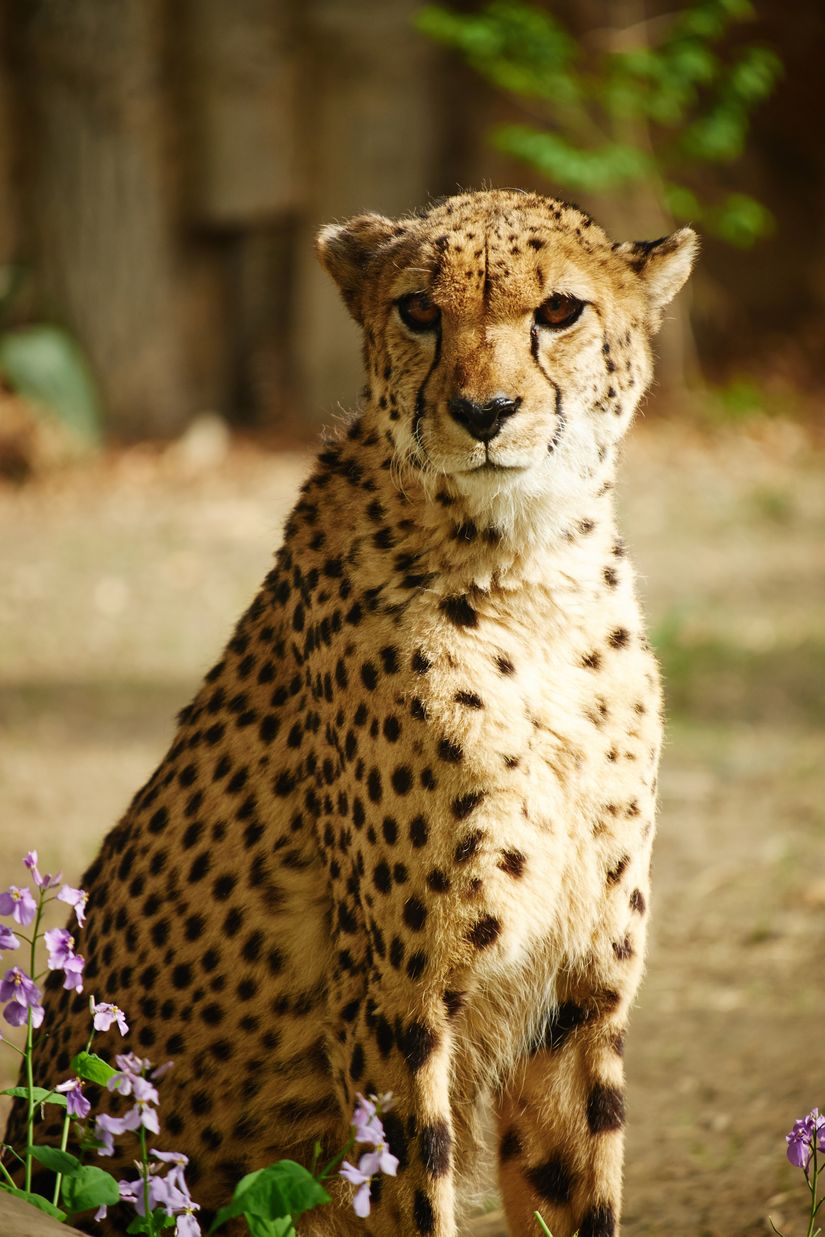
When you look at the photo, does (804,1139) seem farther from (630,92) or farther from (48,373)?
(630,92)

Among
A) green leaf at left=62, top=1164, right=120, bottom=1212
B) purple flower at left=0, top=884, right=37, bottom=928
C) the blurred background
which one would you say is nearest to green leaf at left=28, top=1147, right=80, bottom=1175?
green leaf at left=62, top=1164, right=120, bottom=1212

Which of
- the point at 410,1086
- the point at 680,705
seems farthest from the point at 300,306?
the point at 410,1086

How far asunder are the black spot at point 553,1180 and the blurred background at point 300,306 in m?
3.01

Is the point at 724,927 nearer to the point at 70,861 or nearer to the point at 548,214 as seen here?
the point at 70,861

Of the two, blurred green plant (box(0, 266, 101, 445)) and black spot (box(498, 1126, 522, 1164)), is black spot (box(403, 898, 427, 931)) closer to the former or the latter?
black spot (box(498, 1126, 522, 1164))

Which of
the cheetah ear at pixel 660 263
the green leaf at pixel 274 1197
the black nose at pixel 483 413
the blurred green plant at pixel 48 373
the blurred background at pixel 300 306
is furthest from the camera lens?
the blurred green plant at pixel 48 373

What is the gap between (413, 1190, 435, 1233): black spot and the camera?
246 centimetres

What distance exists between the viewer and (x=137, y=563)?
7855 mm

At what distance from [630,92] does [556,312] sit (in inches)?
314

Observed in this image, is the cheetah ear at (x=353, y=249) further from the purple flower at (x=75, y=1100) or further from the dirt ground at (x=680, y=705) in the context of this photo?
the purple flower at (x=75, y=1100)

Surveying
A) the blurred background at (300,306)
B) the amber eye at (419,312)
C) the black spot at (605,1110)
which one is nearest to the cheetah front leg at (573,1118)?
the black spot at (605,1110)

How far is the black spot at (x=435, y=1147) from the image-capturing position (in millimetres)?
2441

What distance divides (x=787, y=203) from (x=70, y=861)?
832 cm

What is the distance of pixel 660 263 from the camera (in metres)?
2.76
